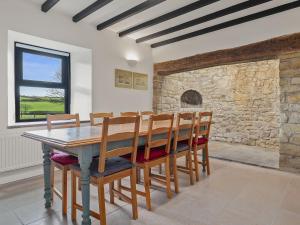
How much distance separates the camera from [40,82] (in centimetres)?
353

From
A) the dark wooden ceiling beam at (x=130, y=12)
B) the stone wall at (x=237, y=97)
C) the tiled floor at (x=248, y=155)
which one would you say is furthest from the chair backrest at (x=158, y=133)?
the stone wall at (x=237, y=97)

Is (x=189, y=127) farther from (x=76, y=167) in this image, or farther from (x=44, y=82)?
(x=44, y=82)

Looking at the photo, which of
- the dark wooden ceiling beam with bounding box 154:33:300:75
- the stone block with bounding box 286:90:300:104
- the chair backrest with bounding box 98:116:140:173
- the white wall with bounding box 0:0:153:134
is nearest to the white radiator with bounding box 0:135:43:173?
the white wall with bounding box 0:0:153:134

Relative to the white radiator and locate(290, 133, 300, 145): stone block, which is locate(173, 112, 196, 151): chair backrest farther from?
the white radiator

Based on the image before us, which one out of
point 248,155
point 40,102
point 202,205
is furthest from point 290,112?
point 40,102

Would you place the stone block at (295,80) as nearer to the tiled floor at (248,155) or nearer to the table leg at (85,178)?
the tiled floor at (248,155)

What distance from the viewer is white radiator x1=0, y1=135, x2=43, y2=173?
8.69 ft

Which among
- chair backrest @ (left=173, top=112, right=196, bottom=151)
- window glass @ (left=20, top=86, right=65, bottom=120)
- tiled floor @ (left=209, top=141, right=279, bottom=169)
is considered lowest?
tiled floor @ (left=209, top=141, right=279, bottom=169)

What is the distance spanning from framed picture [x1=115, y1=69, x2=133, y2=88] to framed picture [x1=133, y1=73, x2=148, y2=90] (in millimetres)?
146

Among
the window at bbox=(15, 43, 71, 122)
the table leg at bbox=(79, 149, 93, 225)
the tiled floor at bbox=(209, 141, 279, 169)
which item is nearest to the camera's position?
the table leg at bbox=(79, 149, 93, 225)

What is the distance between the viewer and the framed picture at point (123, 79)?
419 cm

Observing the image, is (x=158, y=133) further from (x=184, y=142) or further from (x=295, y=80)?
(x=295, y=80)

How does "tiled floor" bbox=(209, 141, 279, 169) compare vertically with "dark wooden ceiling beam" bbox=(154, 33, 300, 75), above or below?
below

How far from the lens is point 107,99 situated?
159 inches
